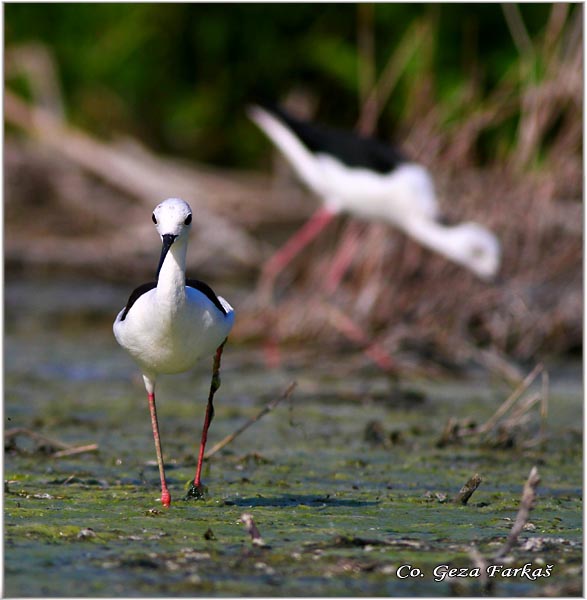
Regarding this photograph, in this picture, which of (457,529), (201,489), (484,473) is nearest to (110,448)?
(201,489)

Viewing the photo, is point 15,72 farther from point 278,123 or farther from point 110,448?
point 110,448

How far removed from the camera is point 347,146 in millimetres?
9352

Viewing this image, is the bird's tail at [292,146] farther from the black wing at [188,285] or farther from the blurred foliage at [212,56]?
the black wing at [188,285]

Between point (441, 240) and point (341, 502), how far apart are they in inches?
167

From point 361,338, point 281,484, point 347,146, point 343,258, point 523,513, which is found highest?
point 347,146

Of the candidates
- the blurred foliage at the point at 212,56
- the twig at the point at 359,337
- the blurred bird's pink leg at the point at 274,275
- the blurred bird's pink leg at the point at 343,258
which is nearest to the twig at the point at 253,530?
the twig at the point at 359,337

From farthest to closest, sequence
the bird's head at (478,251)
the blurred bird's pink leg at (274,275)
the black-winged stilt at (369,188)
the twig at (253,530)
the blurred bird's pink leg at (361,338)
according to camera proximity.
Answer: the blurred bird's pink leg at (274,275) < the black-winged stilt at (369,188) < the bird's head at (478,251) < the blurred bird's pink leg at (361,338) < the twig at (253,530)

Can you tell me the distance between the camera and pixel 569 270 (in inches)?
345

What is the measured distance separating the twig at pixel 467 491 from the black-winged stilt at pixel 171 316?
1.01 metres

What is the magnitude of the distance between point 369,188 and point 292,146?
0.91 meters

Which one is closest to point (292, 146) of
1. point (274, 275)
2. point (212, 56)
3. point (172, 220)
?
point (274, 275)

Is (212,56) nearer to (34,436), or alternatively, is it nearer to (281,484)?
(34,436)

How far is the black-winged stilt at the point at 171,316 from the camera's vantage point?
4.03 meters

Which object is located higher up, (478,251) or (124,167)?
(124,167)
